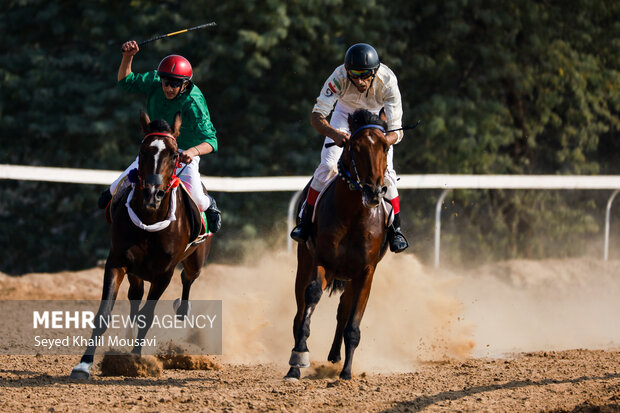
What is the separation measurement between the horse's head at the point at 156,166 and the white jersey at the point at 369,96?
1354mm

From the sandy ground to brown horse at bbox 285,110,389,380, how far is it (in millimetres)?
404

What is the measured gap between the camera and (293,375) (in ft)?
23.6

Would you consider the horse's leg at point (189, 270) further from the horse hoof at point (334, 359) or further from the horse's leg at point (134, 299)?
the horse hoof at point (334, 359)

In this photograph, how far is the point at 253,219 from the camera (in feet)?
53.1

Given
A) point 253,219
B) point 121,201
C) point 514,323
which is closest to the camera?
point 121,201

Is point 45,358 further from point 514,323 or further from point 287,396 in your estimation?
point 514,323

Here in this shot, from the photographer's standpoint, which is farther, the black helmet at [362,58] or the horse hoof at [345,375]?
the black helmet at [362,58]

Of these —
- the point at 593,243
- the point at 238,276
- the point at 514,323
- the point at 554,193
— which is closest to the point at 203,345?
the point at 238,276

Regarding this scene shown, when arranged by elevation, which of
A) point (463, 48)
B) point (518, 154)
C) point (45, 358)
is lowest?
point (45, 358)

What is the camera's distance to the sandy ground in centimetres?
624

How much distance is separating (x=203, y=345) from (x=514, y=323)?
14.0 ft

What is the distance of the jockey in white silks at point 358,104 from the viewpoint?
7.62 m

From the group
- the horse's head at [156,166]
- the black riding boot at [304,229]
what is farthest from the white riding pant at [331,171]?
the horse's head at [156,166]

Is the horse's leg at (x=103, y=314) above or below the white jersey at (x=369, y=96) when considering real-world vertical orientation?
below
